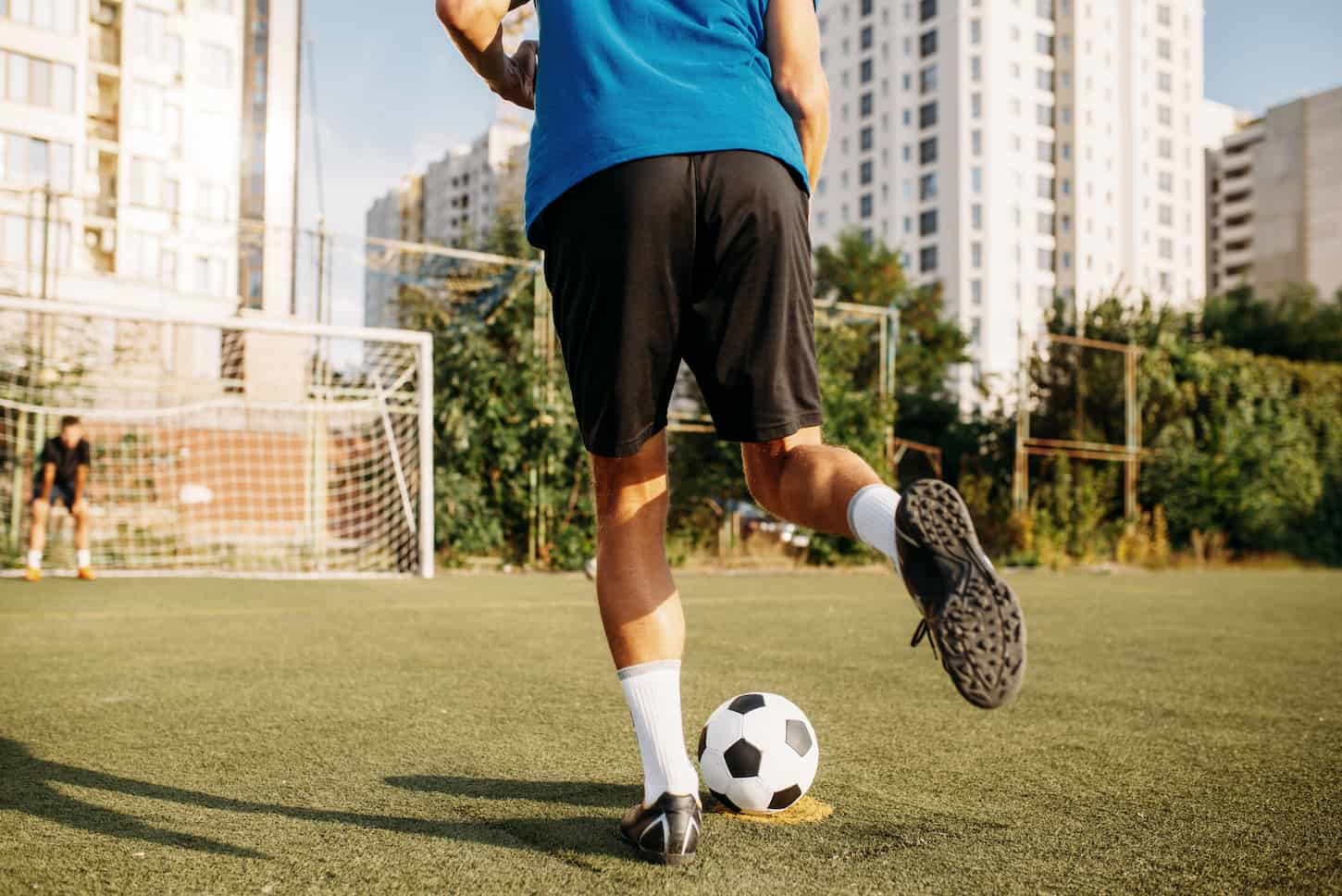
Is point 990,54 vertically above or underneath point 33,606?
above

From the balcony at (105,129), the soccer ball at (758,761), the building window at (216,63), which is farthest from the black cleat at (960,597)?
the balcony at (105,129)

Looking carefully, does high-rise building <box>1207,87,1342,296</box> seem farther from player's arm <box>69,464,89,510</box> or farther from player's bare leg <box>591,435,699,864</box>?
player's bare leg <box>591,435,699,864</box>

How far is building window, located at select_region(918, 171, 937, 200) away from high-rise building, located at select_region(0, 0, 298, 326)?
42042 mm

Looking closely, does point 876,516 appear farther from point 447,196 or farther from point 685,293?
point 447,196

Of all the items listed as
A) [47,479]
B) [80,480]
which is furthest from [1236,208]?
[47,479]

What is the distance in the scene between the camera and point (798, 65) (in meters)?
2.09

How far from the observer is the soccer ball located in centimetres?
227

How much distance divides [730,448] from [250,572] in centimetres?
554

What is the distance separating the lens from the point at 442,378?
1184 cm

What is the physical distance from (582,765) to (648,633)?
0.82 meters

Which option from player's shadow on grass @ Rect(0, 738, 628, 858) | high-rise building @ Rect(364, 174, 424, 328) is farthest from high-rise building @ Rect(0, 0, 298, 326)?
high-rise building @ Rect(364, 174, 424, 328)

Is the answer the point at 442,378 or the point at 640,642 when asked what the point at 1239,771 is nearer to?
the point at 640,642

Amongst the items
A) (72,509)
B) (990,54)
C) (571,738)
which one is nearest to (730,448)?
(72,509)

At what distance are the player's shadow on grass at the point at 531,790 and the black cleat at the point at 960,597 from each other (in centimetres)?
95
